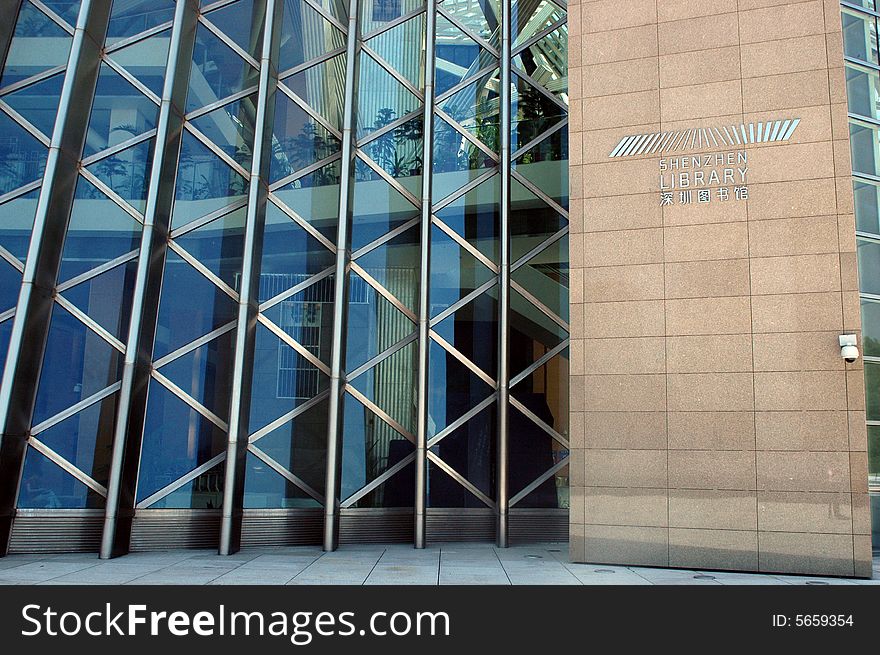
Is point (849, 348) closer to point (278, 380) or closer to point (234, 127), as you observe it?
point (278, 380)

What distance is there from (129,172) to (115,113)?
1.19 metres

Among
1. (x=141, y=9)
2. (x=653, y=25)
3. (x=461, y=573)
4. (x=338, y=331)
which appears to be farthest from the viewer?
(x=141, y=9)

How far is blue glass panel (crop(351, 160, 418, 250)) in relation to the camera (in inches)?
549

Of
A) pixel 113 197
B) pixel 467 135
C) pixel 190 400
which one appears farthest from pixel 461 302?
pixel 113 197

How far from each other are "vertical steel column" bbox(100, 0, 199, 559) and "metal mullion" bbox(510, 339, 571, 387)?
659 centimetres

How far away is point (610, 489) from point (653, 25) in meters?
7.67

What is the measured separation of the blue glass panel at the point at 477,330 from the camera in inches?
534

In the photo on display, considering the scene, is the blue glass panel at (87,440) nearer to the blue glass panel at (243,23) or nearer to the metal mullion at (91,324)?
the metal mullion at (91,324)

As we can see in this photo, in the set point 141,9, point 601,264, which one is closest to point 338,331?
point 601,264

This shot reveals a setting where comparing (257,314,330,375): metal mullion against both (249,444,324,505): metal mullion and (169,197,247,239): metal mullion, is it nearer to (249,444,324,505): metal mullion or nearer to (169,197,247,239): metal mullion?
(249,444,324,505): metal mullion

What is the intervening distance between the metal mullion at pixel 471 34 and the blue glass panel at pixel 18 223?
864 centimetres

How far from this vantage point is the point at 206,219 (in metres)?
13.3

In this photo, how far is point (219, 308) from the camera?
13.1 metres

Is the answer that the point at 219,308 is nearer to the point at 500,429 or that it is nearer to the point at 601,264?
the point at 500,429
